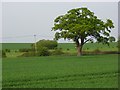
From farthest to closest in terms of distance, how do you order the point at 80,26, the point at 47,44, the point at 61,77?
1. the point at 47,44
2. the point at 80,26
3. the point at 61,77

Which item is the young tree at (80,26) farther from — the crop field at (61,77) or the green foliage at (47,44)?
the crop field at (61,77)

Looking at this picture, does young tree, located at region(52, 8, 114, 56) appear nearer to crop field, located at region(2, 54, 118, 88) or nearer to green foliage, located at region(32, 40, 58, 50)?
green foliage, located at region(32, 40, 58, 50)

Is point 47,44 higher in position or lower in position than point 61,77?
higher

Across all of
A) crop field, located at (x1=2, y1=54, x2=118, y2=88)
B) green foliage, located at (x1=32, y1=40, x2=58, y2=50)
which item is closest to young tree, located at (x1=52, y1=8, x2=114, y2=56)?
green foliage, located at (x1=32, y1=40, x2=58, y2=50)

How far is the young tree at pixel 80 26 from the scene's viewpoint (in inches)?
2281

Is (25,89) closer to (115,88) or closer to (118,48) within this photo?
(115,88)

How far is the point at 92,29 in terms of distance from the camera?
5844 cm

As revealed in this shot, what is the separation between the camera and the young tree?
57938mm

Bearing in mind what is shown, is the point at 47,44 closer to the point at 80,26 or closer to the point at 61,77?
the point at 80,26

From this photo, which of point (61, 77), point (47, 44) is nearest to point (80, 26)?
point (47, 44)

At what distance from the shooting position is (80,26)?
57.5 m

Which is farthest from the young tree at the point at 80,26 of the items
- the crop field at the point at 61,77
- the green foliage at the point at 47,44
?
the crop field at the point at 61,77

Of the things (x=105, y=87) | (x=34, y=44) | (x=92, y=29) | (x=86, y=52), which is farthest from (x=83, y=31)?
(x=105, y=87)

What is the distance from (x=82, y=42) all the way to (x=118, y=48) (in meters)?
14.1
